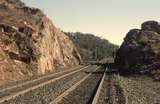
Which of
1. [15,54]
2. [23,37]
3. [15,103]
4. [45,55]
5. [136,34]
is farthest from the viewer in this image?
[136,34]

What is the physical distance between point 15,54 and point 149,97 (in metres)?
20.6

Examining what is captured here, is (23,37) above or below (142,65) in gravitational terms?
above

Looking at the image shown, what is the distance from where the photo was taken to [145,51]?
4456 centimetres

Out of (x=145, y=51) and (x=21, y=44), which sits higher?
(x=21, y=44)

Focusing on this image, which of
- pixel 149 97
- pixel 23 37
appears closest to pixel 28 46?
pixel 23 37

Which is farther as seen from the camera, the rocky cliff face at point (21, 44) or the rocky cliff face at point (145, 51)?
the rocky cliff face at point (145, 51)

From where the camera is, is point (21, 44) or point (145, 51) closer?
point (21, 44)

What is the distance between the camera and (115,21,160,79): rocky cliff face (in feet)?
135

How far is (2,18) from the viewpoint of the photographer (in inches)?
1689

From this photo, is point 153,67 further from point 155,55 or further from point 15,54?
point 15,54

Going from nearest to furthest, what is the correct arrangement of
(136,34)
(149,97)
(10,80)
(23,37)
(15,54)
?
(149,97)
(10,80)
(15,54)
(23,37)
(136,34)

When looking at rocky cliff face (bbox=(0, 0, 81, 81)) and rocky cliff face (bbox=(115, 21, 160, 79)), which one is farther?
→ rocky cliff face (bbox=(115, 21, 160, 79))

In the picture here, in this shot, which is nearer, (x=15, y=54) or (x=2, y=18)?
(x=15, y=54)

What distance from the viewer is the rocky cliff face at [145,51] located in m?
41.1
